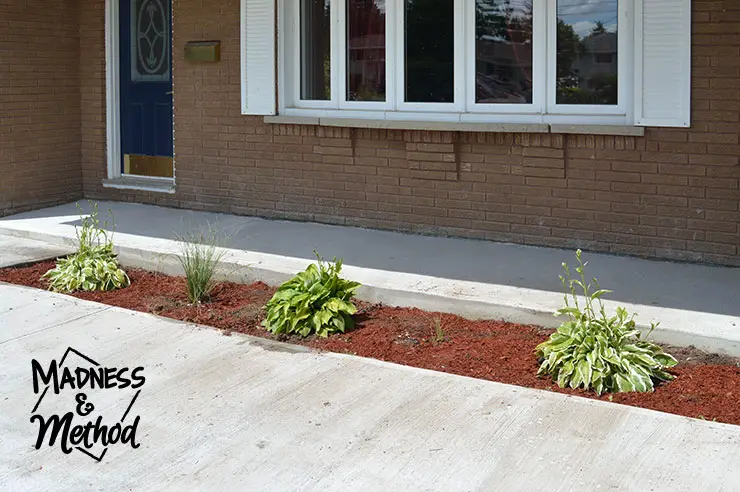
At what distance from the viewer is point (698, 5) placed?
7.29 meters

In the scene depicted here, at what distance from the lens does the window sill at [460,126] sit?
7746 millimetres

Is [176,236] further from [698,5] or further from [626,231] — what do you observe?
[698,5]

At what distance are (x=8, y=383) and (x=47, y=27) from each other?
6.25 m

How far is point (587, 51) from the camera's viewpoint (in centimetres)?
801

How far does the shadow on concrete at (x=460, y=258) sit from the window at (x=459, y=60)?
3.80 feet

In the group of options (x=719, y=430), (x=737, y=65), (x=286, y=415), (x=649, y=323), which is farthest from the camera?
(x=737, y=65)

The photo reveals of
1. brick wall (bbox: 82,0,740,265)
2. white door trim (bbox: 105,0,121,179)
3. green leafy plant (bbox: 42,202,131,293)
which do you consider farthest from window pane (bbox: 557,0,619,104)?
white door trim (bbox: 105,0,121,179)

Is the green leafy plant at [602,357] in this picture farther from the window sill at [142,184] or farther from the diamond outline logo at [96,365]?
the window sill at [142,184]

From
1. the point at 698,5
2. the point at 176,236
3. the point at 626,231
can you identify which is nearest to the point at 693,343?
the point at 626,231

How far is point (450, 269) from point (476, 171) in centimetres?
134

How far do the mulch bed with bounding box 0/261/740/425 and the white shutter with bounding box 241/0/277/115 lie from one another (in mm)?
2566

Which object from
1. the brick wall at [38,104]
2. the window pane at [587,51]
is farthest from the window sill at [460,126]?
the brick wall at [38,104]

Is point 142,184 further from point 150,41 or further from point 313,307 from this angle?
point 313,307

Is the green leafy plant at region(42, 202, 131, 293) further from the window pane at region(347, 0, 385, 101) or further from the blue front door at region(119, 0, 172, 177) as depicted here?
the blue front door at region(119, 0, 172, 177)
